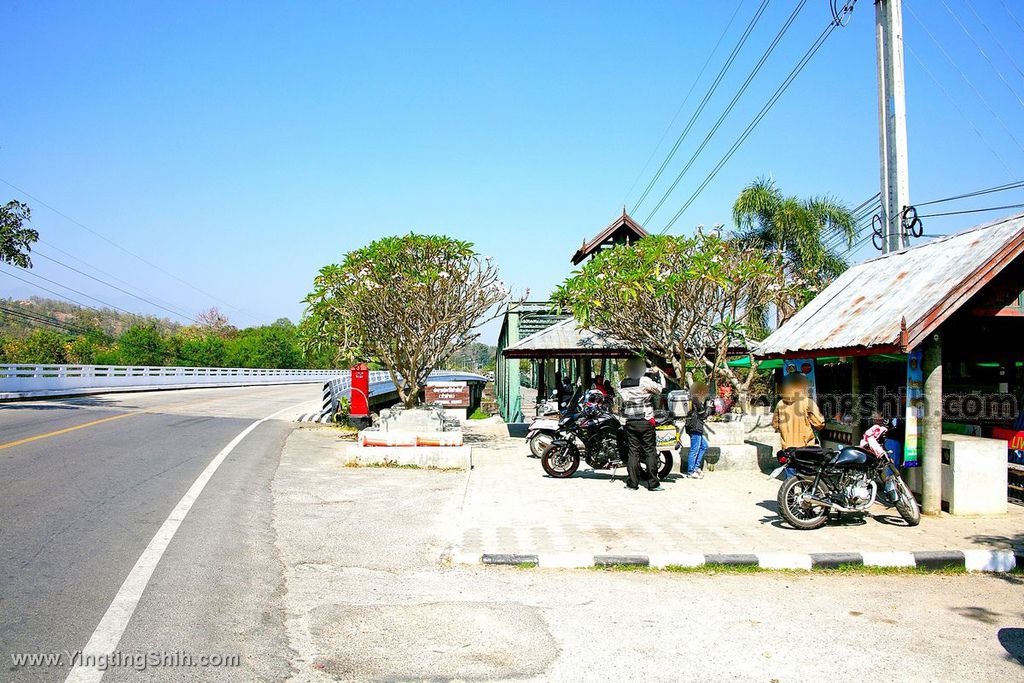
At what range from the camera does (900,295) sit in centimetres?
1039

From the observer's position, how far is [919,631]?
5582 mm

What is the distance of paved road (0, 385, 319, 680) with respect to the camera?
5.11 meters

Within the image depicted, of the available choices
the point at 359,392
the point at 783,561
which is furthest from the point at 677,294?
the point at 783,561

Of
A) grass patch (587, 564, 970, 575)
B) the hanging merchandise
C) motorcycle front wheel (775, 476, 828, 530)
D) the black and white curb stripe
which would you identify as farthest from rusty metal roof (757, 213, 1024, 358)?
grass patch (587, 564, 970, 575)

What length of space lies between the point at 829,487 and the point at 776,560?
1896 millimetres

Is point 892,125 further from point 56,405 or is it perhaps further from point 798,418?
point 56,405

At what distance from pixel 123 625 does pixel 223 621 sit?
635 mm

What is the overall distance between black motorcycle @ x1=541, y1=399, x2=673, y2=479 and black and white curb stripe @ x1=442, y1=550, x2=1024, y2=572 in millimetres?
4668

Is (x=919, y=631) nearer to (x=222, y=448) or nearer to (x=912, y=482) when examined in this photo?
(x=912, y=482)

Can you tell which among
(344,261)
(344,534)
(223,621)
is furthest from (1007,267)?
(344,261)

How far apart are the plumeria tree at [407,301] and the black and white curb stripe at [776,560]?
1052 centimetres

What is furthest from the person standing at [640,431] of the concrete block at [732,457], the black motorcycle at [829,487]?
the black motorcycle at [829,487]

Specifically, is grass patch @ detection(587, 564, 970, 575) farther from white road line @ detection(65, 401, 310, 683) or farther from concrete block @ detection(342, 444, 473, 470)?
concrete block @ detection(342, 444, 473, 470)

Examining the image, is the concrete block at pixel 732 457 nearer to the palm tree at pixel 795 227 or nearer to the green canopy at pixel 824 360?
the green canopy at pixel 824 360
